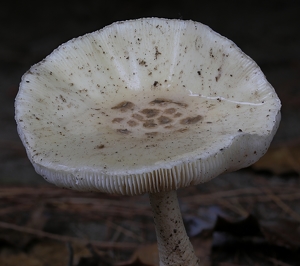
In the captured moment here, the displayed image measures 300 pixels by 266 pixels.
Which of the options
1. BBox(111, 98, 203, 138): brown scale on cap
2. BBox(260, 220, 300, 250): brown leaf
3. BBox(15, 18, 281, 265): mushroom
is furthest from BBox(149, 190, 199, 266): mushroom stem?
BBox(260, 220, 300, 250): brown leaf

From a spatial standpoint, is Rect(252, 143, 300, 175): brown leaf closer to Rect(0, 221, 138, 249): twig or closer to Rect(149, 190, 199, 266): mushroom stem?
Rect(0, 221, 138, 249): twig

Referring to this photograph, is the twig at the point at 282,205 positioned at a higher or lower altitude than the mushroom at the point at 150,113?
lower

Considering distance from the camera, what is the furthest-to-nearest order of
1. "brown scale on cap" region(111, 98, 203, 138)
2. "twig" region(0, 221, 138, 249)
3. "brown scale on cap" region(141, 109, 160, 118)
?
"twig" region(0, 221, 138, 249)
"brown scale on cap" region(141, 109, 160, 118)
"brown scale on cap" region(111, 98, 203, 138)

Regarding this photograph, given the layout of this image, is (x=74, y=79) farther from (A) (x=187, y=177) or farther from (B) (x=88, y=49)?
(A) (x=187, y=177)

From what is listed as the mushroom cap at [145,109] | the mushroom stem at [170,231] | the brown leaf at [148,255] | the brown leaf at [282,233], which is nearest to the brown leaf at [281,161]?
the brown leaf at [282,233]

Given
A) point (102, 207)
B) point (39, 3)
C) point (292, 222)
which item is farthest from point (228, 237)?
point (39, 3)

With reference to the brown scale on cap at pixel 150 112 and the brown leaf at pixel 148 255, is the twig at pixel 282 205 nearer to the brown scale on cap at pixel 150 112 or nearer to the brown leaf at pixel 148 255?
the brown leaf at pixel 148 255

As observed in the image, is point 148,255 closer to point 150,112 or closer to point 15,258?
point 15,258
